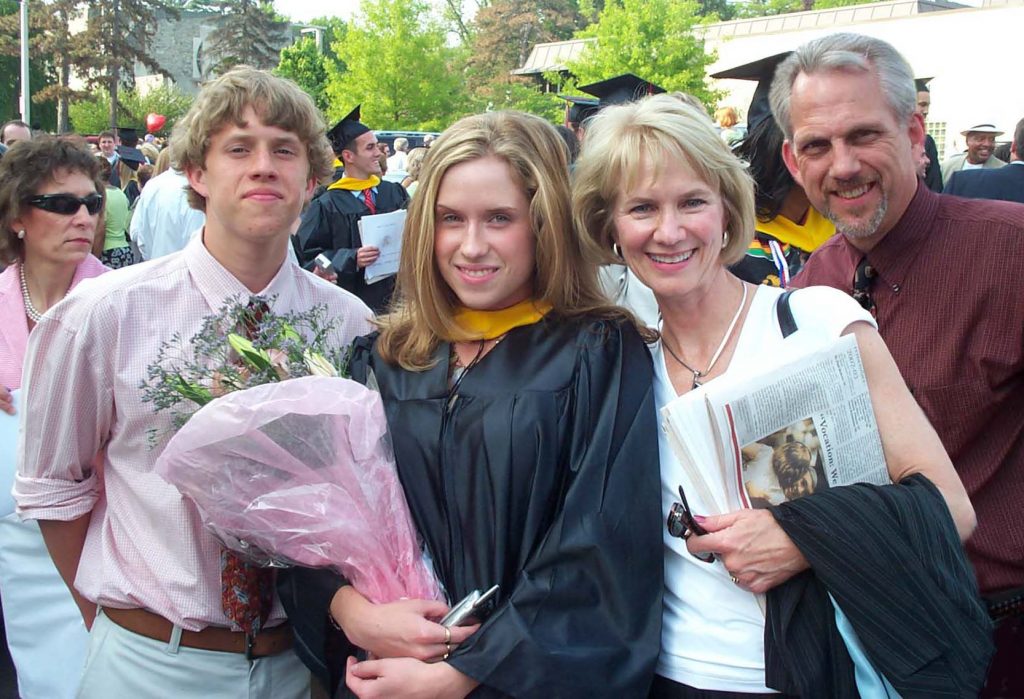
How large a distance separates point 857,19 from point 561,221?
1346 inches

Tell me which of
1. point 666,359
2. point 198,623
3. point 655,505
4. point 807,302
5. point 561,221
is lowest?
point 198,623

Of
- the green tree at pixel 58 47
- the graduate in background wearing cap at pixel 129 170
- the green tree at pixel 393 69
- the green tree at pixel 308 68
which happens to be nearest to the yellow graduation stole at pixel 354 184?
the graduate in background wearing cap at pixel 129 170

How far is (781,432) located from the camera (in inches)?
71.7

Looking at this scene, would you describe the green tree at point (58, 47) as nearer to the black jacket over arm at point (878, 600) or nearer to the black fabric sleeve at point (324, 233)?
the black fabric sleeve at point (324, 233)

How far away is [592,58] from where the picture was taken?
1448 inches

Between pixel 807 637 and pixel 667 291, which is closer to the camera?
pixel 807 637

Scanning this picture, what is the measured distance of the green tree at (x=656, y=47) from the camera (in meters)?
33.6

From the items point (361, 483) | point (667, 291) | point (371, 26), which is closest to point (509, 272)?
point (667, 291)

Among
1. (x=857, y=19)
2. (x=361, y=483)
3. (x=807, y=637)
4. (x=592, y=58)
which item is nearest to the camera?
(x=807, y=637)

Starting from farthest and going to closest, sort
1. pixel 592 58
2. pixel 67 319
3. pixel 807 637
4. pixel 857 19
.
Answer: pixel 592 58 < pixel 857 19 < pixel 67 319 < pixel 807 637

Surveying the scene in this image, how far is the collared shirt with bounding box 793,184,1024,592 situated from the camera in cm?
231

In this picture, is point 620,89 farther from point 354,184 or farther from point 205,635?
point 205,635

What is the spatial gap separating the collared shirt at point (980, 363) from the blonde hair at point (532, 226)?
806mm

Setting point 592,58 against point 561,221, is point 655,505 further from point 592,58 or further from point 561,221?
point 592,58
